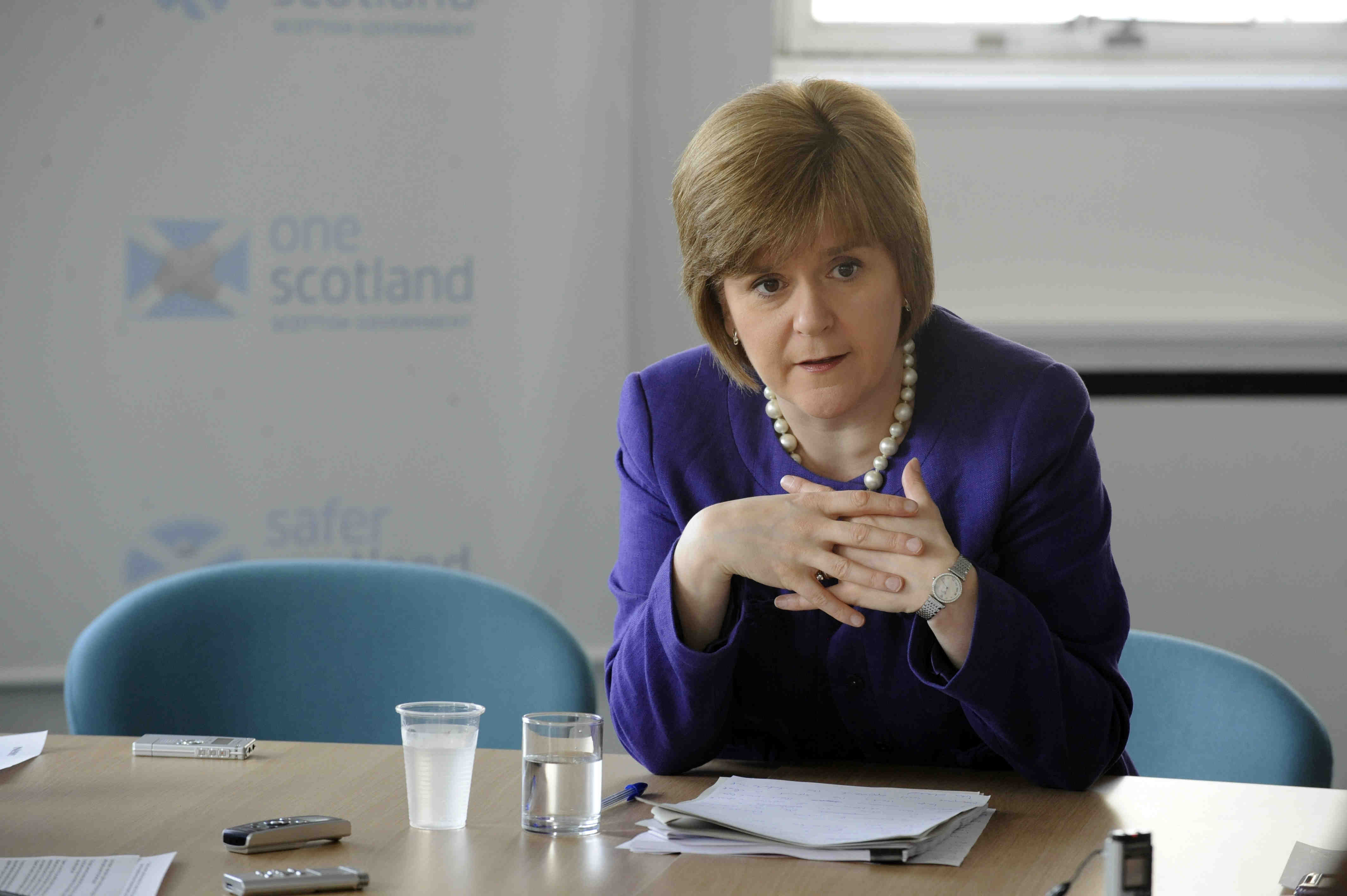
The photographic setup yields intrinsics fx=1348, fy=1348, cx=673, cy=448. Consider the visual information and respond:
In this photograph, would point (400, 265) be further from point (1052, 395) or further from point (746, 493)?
point (1052, 395)

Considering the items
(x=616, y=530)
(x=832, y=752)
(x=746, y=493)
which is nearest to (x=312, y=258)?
(x=616, y=530)

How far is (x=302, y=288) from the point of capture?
8.54ft

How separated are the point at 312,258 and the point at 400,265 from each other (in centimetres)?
17

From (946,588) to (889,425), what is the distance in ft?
1.00

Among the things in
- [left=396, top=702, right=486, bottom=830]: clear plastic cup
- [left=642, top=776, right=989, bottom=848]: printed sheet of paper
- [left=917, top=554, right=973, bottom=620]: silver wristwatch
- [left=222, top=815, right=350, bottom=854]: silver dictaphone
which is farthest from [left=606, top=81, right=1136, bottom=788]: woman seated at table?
[left=222, top=815, right=350, bottom=854]: silver dictaphone

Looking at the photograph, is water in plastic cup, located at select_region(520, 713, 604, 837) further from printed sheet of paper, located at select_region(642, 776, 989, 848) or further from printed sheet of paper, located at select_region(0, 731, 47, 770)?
printed sheet of paper, located at select_region(0, 731, 47, 770)

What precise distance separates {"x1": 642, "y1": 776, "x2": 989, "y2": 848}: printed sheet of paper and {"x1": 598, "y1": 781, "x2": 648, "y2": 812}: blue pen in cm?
6

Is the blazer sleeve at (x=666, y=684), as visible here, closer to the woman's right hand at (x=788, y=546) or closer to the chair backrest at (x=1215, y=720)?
the woman's right hand at (x=788, y=546)

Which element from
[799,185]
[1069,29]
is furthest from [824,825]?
[1069,29]

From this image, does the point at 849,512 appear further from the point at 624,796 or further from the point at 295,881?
the point at 295,881

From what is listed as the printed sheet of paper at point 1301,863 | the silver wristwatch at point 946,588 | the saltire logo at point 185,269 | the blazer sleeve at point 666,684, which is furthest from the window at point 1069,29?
the printed sheet of paper at point 1301,863

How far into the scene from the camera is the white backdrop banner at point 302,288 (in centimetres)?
256

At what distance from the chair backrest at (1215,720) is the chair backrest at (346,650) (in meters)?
0.71

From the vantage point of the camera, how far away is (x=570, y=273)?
8.61 feet
